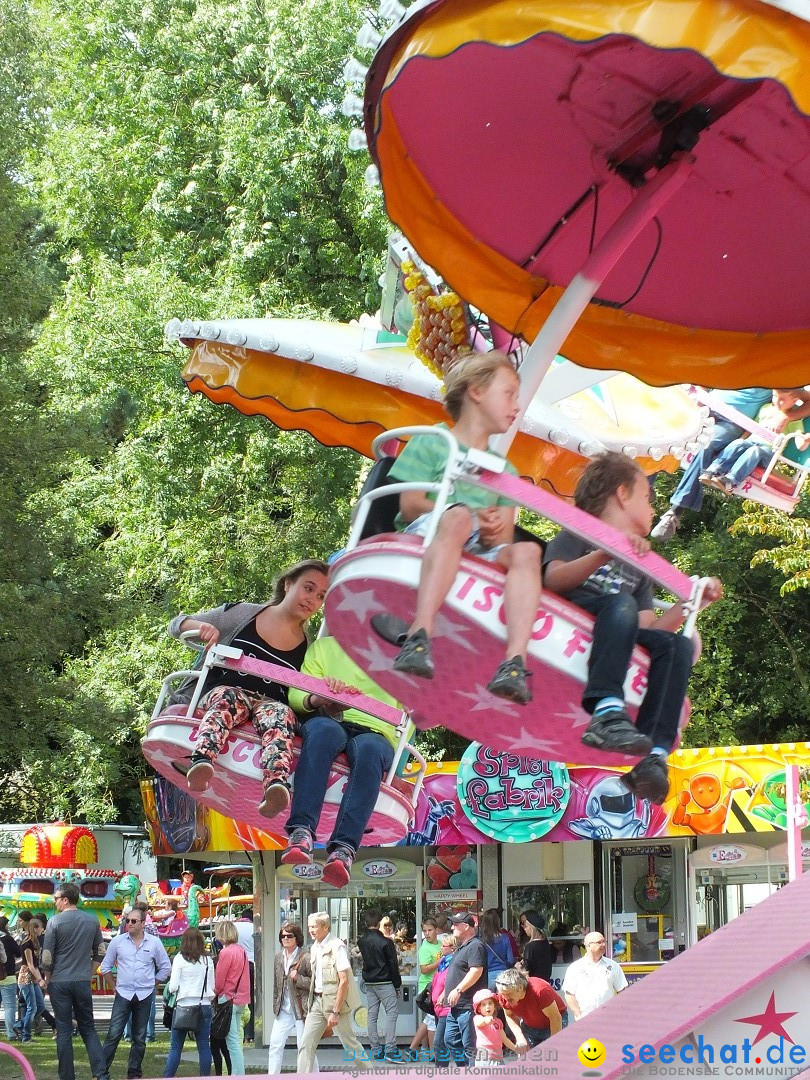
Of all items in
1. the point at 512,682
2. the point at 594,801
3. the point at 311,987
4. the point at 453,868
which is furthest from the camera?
the point at 453,868

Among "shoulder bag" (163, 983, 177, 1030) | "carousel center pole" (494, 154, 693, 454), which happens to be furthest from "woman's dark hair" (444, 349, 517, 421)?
"shoulder bag" (163, 983, 177, 1030)

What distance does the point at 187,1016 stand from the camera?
1162 cm

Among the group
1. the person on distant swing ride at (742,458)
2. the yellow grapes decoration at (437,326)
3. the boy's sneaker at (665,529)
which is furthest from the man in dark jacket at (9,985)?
the yellow grapes decoration at (437,326)

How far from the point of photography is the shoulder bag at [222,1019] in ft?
38.3

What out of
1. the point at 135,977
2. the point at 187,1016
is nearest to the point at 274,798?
the point at 135,977

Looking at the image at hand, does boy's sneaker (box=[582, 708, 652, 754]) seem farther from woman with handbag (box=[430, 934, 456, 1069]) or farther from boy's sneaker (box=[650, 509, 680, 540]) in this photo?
woman with handbag (box=[430, 934, 456, 1069])

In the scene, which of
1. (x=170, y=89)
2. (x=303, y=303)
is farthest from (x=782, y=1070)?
(x=170, y=89)

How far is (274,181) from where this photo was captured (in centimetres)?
2053

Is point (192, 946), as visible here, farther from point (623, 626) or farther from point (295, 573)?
point (623, 626)

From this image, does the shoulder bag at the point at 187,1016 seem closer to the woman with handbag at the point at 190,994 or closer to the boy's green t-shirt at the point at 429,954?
the woman with handbag at the point at 190,994

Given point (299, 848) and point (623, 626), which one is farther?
point (299, 848)

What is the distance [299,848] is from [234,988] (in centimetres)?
724

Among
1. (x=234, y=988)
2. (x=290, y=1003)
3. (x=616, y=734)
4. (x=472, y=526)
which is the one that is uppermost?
(x=472, y=526)

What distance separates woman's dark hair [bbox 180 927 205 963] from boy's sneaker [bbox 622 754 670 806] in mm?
7863
